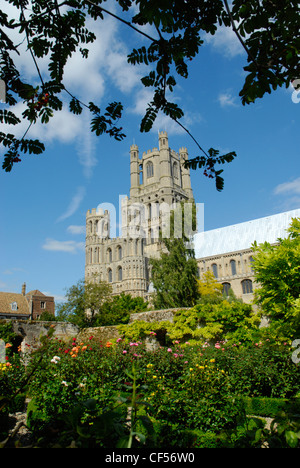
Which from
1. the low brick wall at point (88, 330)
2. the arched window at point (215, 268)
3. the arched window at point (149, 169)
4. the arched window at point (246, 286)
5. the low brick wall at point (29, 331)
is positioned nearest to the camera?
the low brick wall at point (88, 330)

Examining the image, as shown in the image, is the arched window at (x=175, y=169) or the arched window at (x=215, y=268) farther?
the arched window at (x=175, y=169)

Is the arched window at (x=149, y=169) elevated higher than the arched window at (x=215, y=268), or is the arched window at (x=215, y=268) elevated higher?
the arched window at (x=149, y=169)

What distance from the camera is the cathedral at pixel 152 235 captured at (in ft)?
139

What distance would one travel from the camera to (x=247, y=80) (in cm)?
237

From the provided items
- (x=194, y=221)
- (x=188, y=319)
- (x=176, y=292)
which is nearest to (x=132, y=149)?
(x=194, y=221)

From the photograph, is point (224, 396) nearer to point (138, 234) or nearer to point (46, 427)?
point (46, 427)

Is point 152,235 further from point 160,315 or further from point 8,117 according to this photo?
point 8,117

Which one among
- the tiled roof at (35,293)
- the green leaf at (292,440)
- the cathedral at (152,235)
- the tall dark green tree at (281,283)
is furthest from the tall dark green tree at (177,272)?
the green leaf at (292,440)

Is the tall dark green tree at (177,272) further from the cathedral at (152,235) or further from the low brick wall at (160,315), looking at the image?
the cathedral at (152,235)

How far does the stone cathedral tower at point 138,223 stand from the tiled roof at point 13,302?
1822cm

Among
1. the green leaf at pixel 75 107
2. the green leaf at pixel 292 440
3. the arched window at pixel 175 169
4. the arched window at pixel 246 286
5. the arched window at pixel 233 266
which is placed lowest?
the green leaf at pixel 292 440

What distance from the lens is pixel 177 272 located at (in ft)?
86.0

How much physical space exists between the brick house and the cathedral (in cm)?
737
